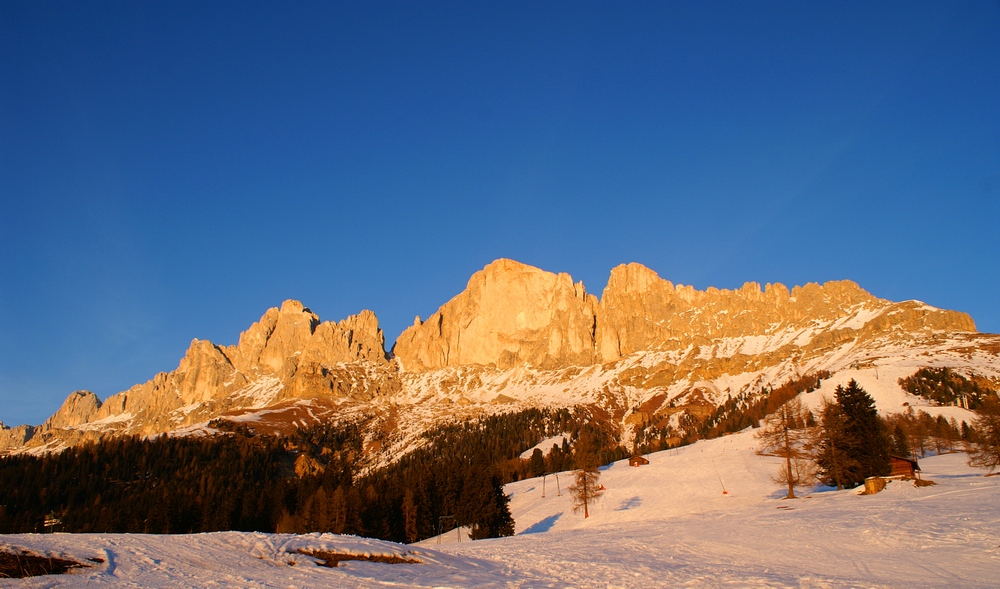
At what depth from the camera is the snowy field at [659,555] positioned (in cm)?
1752

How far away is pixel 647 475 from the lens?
3780 inches

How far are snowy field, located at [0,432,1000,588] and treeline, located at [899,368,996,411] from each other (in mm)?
127342

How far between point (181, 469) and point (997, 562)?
188 m

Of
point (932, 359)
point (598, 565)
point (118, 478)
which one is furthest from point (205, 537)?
point (932, 359)

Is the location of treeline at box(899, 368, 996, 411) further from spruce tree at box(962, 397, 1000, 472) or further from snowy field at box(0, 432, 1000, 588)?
snowy field at box(0, 432, 1000, 588)

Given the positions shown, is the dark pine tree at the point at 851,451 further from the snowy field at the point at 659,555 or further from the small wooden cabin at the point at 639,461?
the small wooden cabin at the point at 639,461

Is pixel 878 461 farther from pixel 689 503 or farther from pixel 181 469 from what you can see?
pixel 181 469

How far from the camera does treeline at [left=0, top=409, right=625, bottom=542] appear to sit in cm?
7931

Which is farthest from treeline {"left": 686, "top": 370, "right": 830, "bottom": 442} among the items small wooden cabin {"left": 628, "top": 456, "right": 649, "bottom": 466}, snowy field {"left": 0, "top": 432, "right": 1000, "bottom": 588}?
snowy field {"left": 0, "top": 432, "right": 1000, "bottom": 588}

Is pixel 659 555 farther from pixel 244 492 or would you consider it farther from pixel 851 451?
pixel 244 492

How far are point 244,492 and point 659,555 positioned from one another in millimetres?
92083

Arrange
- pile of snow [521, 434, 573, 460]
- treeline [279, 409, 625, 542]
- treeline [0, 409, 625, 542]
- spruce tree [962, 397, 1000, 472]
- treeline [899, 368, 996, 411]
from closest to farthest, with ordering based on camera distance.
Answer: spruce tree [962, 397, 1000, 472] < treeline [279, 409, 625, 542] < treeline [0, 409, 625, 542] < treeline [899, 368, 996, 411] < pile of snow [521, 434, 573, 460]

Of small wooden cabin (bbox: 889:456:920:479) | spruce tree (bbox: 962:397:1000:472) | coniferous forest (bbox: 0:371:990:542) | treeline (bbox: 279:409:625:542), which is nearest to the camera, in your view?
spruce tree (bbox: 962:397:1000:472)

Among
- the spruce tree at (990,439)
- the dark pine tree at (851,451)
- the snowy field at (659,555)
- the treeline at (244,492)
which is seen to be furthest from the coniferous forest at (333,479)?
the snowy field at (659,555)
